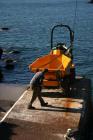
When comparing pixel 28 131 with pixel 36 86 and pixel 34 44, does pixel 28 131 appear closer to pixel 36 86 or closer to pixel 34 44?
pixel 36 86

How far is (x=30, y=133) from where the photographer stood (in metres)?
15.6

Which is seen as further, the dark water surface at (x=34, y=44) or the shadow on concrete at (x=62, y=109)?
the dark water surface at (x=34, y=44)

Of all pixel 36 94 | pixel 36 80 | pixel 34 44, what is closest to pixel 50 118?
pixel 36 94

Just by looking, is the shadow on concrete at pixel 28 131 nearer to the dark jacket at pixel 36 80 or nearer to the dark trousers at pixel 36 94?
the dark trousers at pixel 36 94

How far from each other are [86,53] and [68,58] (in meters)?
22.4

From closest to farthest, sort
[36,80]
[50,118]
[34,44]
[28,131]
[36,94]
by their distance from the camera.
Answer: [28,131] → [50,118] → [36,80] → [36,94] → [34,44]

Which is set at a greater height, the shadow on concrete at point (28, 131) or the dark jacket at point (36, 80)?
the dark jacket at point (36, 80)

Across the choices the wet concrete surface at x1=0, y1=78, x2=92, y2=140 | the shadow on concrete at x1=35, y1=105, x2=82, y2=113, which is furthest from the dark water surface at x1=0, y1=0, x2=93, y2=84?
the shadow on concrete at x1=35, y1=105, x2=82, y2=113

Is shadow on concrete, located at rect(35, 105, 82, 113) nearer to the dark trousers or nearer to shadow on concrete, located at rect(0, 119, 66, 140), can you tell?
the dark trousers

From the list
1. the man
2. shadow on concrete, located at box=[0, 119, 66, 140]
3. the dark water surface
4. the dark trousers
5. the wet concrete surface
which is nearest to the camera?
shadow on concrete, located at box=[0, 119, 66, 140]

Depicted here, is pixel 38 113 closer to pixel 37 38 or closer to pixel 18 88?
pixel 18 88

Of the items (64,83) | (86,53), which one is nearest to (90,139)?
(64,83)

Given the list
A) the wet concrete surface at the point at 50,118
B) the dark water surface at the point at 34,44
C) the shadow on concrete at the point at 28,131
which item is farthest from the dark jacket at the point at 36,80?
the dark water surface at the point at 34,44

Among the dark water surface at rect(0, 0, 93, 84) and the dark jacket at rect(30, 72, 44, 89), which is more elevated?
the dark jacket at rect(30, 72, 44, 89)
